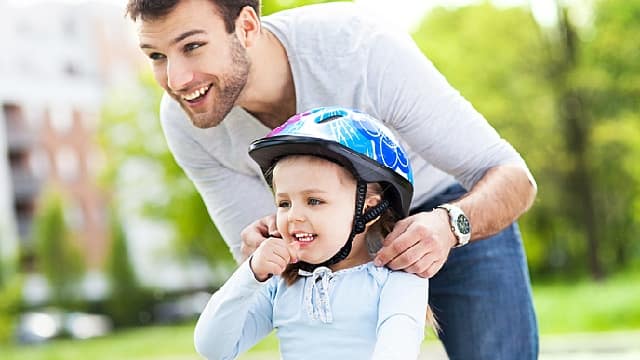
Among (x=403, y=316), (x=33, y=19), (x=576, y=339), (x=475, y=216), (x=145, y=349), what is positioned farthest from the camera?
(x=33, y=19)

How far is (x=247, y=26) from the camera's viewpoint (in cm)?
298

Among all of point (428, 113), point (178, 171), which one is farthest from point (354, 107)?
point (178, 171)

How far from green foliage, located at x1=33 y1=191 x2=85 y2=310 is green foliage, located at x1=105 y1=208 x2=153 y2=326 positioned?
4.75 ft

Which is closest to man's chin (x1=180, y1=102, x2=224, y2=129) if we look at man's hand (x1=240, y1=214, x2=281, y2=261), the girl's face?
man's hand (x1=240, y1=214, x2=281, y2=261)

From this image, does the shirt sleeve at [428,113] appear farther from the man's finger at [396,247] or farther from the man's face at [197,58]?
the man's finger at [396,247]

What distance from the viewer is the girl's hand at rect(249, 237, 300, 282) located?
2.42m

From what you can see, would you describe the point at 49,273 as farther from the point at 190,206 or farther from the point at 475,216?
the point at 475,216

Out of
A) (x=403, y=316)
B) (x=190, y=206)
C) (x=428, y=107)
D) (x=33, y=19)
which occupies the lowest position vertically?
(x=403, y=316)

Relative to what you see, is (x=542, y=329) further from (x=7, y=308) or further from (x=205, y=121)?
(x=7, y=308)

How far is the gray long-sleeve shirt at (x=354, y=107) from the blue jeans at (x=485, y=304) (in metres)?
0.24

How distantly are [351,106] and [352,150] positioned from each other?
579 mm

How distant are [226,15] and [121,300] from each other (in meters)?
35.3

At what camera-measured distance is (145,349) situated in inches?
976

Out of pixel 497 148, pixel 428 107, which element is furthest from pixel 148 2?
pixel 497 148
